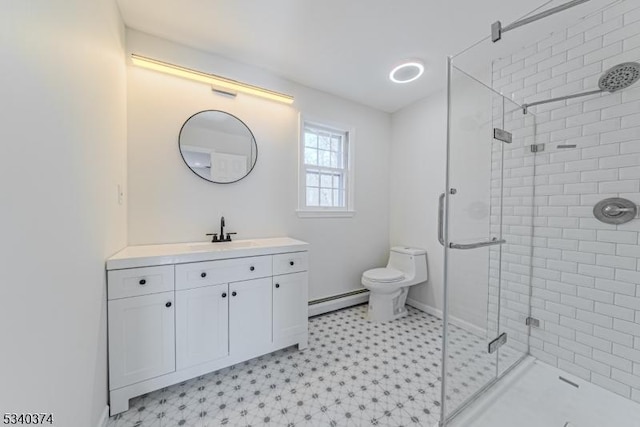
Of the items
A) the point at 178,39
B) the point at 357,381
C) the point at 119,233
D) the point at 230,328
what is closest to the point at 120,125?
the point at 119,233

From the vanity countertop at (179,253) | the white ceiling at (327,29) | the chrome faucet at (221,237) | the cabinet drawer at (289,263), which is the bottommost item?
the cabinet drawer at (289,263)

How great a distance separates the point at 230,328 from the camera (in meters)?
1.67

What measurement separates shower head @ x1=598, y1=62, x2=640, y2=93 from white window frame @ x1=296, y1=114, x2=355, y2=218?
76.7 inches

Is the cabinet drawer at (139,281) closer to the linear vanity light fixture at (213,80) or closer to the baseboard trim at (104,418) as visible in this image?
the baseboard trim at (104,418)

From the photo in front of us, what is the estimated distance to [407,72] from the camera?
7.41 feet

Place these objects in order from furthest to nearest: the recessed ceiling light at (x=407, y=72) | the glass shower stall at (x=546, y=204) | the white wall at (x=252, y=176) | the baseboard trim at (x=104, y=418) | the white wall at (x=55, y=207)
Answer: the recessed ceiling light at (x=407, y=72), the white wall at (x=252, y=176), the glass shower stall at (x=546, y=204), the baseboard trim at (x=104, y=418), the white wall at (x=55, y=207)

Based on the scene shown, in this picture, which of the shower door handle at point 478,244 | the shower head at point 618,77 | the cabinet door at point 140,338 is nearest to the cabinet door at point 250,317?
the cabinet door at point 140,338

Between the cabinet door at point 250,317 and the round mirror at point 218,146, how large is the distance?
965 millimetres

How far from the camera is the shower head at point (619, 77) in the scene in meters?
1.41

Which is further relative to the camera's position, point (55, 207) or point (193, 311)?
point (193, 311)

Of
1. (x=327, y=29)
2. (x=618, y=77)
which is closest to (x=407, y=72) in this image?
(x=327, y=29)

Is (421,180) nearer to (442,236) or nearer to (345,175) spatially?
(345,175)

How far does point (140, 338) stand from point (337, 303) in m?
1.83

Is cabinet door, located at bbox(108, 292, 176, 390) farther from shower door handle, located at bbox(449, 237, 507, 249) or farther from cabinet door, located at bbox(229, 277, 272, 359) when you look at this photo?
shower door handle, located at bbox(449, 237, 507, 249)
